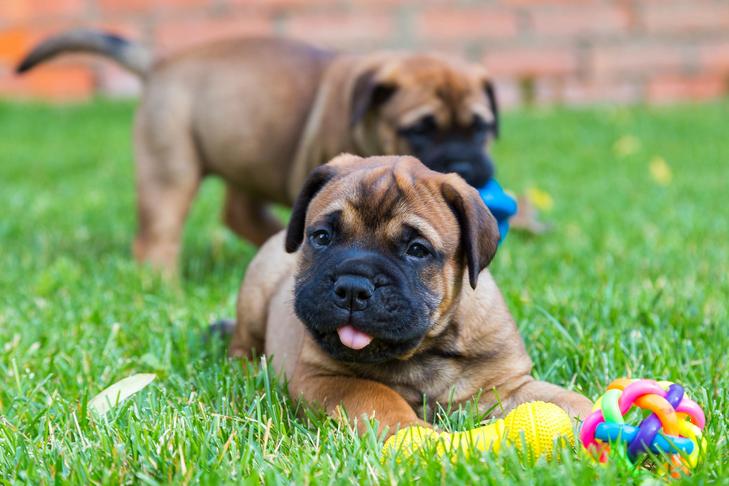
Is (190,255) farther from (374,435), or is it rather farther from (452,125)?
(374,435)

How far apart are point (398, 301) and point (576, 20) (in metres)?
9.38

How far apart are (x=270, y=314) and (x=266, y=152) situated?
2034 mm

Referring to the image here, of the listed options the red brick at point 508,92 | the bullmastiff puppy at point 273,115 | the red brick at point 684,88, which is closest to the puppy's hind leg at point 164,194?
the bullmastiff puppy at point 273,115

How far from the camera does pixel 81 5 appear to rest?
11.5 meters

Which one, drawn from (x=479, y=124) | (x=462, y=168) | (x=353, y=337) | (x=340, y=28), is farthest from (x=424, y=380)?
(x=340, y=28)

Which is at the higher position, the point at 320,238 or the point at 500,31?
the point at 320,238

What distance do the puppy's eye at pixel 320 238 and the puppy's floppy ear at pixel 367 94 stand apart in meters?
2.00

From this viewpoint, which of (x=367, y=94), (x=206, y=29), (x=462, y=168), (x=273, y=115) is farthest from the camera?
(x=206, y=29)

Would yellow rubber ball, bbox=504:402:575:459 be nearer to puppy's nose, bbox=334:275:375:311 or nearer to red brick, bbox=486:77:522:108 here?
puppy's nose, bbox=334:275:375:311

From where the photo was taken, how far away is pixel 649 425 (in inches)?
97.7

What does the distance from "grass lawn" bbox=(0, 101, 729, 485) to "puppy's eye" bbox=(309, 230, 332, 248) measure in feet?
1.45

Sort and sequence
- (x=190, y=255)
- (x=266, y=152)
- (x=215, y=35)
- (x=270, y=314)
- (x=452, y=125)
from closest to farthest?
(x=270, y=314)
(x=452, y=125)
(x=266, y=152)
(x=190, y=255)
(x=215, y=35)

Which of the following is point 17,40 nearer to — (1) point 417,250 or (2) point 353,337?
(1) point 417,250

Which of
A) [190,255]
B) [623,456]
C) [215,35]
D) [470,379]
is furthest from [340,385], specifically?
[215,35]
